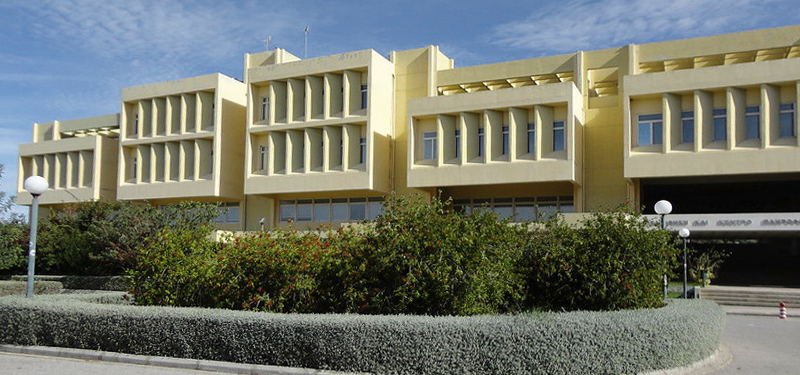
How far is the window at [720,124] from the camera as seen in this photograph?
30.4m

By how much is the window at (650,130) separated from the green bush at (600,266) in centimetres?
1895

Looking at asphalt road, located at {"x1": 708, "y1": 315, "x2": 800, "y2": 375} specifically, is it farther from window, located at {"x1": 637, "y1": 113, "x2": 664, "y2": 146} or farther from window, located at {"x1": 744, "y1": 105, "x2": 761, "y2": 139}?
window, located at {"x1": 637, "y1": 113, "x2": 664, "y2": 146}

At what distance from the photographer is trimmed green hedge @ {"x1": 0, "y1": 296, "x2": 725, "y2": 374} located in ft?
32.5

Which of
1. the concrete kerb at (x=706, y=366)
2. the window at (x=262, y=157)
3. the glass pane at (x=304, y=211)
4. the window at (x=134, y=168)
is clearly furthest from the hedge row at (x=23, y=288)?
the concrete kerb at (x=706, y=366)

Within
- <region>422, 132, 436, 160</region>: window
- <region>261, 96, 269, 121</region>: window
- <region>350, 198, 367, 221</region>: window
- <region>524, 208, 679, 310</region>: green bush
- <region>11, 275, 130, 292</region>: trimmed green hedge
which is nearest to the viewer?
<region>524, 208, 679, 310</region>: green bush

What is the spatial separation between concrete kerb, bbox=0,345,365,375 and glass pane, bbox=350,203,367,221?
25899 millimetres

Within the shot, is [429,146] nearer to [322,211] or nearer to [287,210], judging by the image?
→ [322,211]

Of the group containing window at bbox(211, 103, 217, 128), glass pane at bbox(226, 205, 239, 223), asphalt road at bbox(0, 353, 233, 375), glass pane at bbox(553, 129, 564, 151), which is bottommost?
asphalt road at bbox(0, 353, 233, 375)

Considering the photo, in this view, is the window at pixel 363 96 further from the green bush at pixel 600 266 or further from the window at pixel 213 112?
the green bush at pixel 600 266

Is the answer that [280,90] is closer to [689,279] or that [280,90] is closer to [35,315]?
[689,279]

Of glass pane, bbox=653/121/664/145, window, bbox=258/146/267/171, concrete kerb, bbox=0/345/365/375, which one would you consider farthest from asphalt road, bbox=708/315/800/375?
window, bbox=258/146/267/171

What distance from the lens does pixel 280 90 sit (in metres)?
39.2

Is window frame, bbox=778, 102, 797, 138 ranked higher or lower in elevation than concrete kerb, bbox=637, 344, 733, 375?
higher

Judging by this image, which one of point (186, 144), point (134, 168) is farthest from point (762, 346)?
point (134, 168)
